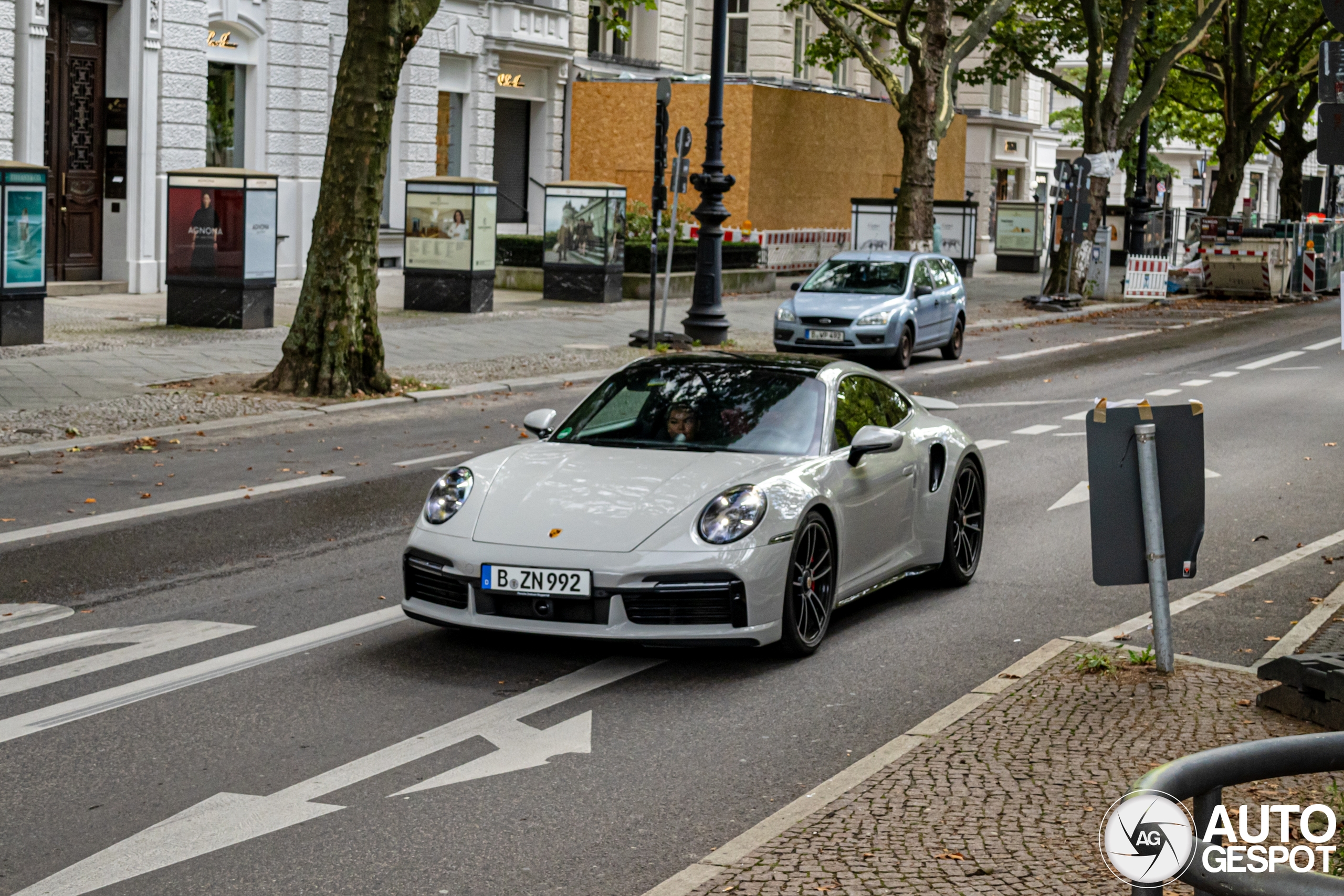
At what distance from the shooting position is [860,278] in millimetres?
23812

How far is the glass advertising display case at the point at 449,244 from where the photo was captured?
86.4ft

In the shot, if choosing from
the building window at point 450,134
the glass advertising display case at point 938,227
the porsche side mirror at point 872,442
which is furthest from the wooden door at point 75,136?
the porsche side mirror at point 872,442

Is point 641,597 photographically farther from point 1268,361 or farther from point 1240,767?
point 1268,361

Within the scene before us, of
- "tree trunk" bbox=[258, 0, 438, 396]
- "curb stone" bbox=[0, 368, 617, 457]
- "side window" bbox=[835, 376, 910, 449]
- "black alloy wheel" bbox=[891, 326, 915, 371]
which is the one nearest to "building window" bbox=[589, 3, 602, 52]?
"black alloy wheel" bbox=[891, 326, 915, 371]

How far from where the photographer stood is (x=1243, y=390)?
2039 cm

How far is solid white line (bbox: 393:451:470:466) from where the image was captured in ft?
44.1

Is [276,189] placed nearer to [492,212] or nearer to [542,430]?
[492,212]

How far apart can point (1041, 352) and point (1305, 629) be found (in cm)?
1832

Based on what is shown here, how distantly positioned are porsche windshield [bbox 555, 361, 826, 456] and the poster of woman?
41.3ft

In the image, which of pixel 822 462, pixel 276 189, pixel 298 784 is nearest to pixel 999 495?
pixel 822 462

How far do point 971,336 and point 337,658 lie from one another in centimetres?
2253

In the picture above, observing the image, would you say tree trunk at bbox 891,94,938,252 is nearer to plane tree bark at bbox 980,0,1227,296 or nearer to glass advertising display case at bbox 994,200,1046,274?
plane tree bark at bbox 980,0,1227,296

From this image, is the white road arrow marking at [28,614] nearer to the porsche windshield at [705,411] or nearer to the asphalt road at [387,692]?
the asphalt road at [387,692]

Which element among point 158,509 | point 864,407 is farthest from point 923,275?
point 864,407
